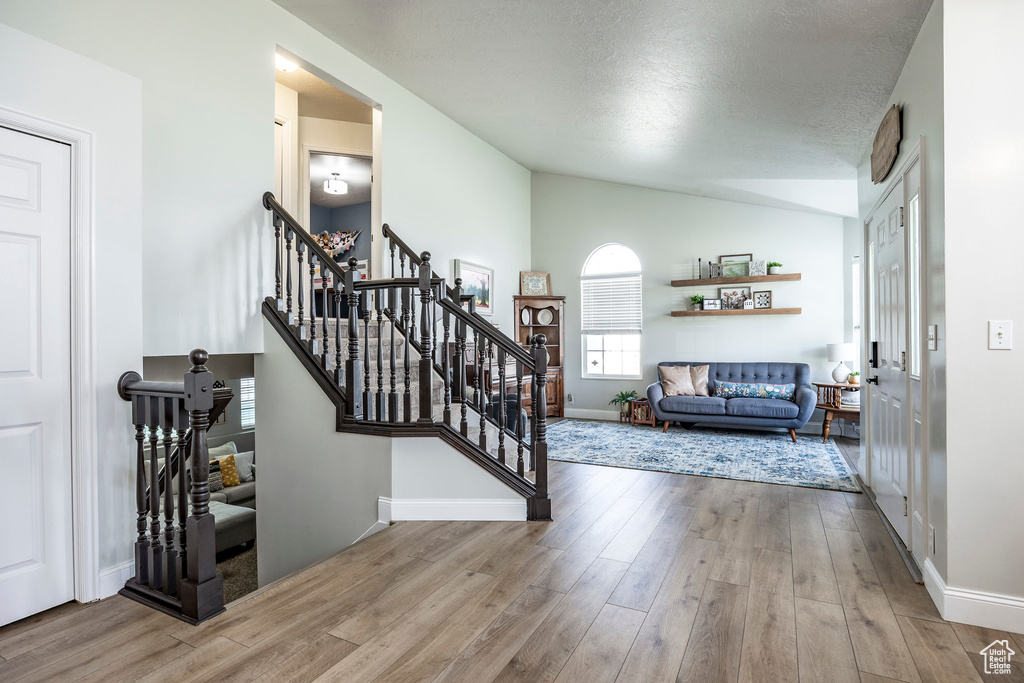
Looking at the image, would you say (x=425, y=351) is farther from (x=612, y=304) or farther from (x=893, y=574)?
(x=612, y=304)

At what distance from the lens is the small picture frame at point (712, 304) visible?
23.2ft

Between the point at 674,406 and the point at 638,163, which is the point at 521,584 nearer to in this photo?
the point at 674,406

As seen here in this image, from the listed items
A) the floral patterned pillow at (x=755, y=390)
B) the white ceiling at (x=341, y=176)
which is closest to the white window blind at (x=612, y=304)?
the floral patterned pillow at (x=755, y=390)

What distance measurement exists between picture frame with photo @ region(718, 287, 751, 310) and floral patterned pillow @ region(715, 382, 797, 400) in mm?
1073

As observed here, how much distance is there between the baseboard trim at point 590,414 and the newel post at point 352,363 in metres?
5.09

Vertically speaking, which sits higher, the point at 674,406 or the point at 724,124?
the point at 724,124

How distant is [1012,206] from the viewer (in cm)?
207

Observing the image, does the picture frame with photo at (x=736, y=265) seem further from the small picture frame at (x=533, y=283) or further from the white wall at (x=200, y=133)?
the white wall at (x=200, y=133)

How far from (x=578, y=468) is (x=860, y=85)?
3527mm

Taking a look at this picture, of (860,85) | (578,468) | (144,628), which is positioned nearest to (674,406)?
(578,468)

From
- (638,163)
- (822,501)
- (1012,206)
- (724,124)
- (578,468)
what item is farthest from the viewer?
(638,163)

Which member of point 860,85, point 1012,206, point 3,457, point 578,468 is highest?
point 860,85

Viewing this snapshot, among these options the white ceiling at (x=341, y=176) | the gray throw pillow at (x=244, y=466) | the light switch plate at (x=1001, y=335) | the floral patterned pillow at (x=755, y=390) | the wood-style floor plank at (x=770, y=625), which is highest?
the white ceiling at (x=341, y=176)

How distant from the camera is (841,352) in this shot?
6340mm
